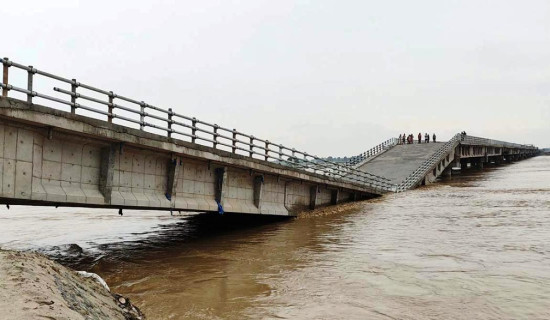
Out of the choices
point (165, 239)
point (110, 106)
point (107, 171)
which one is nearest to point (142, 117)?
point (110, 106)

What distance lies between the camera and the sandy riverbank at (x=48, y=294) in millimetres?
4273

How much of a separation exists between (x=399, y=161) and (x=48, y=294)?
41.7 metres

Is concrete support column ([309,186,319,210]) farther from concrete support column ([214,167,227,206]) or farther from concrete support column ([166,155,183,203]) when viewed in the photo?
concrete support column ([166,155,183,203])

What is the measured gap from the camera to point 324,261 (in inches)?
449

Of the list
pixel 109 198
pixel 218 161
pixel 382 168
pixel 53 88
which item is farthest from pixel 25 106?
pixel 382 168

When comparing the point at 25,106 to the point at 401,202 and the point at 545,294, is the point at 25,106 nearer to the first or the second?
the point at 545,294

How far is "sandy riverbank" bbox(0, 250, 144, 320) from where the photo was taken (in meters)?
4.27

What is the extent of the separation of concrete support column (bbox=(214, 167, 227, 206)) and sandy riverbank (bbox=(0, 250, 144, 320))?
31.4ft

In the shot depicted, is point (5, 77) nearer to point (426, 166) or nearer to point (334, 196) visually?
point (334, 196)

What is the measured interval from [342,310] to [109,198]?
26.0 ft

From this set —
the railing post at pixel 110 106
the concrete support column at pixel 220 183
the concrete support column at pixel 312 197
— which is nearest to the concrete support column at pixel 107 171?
the railing post at pixel 110 106

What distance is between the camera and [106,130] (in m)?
11.9

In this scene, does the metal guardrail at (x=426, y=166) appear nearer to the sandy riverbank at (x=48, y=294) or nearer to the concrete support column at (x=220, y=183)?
the concrete support column at (x=220, y=183)

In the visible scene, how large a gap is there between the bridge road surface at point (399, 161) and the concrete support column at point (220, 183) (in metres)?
21.1
